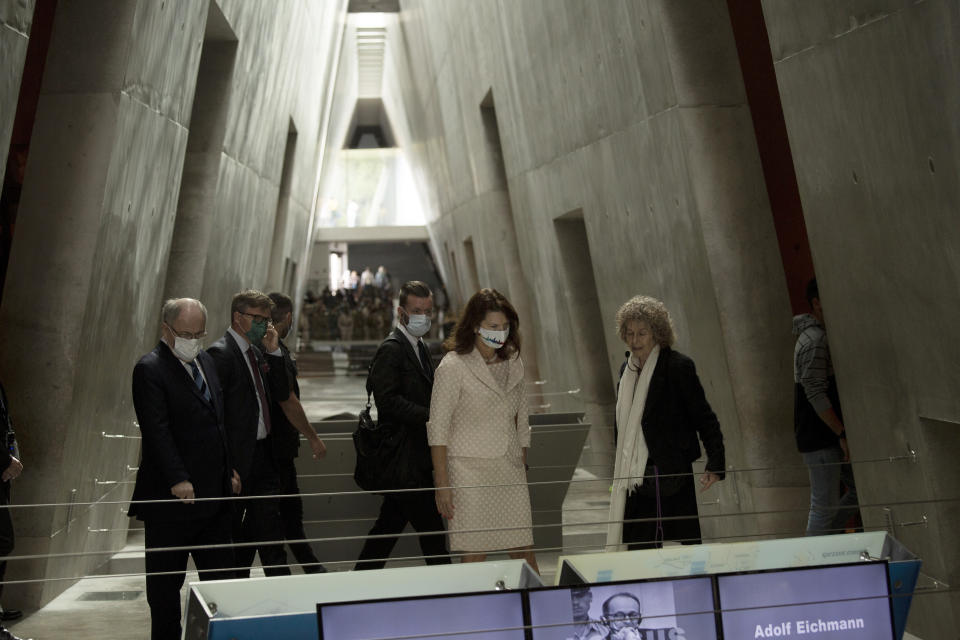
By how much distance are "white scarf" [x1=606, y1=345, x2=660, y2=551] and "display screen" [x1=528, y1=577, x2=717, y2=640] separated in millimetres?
1688

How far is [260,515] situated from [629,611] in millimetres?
2797

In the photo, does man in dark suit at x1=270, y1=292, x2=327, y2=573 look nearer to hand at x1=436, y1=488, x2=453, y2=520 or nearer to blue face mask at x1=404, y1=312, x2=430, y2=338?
blue face mask at x1=404, y1=312, x2=430, y2=338

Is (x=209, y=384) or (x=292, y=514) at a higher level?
(x=209, y=384)

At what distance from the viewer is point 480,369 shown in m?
4.63

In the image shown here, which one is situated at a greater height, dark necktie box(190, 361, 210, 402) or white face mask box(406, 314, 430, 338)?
white face mask box(406, 314, 430, 338)

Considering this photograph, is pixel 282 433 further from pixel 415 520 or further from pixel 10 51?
pixel 10 51

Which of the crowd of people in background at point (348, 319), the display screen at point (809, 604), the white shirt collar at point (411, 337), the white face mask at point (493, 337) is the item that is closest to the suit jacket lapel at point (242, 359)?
the white shirt collar at point (411, 337)

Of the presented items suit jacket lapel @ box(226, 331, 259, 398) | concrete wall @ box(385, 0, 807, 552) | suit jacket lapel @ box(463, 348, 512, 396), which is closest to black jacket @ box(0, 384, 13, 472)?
suit jacket lapel @ box(226, 331, 259, 398)

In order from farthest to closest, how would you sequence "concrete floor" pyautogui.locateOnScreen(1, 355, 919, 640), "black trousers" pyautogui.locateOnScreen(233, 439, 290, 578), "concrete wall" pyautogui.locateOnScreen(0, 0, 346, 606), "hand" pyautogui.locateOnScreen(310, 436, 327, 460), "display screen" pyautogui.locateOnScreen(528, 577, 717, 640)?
1. "concrete wall" pyautogui.locateOnScreen(0, 0, 346, 606)
2. "concrete floor" pyautogui.locateOnScreen(1, 355, 919, 640)
3. "hand" pyautogui.locateOnScreen(310, 436, 327, 460)
4. "black trousers" pyautogui.locateOnScreen(233, 439, 290, 578)
5. "display screen" pyautogui.locateOnScreen(528, 577, 717, 640)

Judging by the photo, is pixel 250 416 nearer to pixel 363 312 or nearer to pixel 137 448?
pixel 137 448

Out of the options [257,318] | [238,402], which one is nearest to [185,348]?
[238,402]

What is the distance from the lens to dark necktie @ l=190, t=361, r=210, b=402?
4.62 metres

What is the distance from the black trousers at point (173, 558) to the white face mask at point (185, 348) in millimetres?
717

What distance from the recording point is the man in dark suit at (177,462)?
14.4 feet
